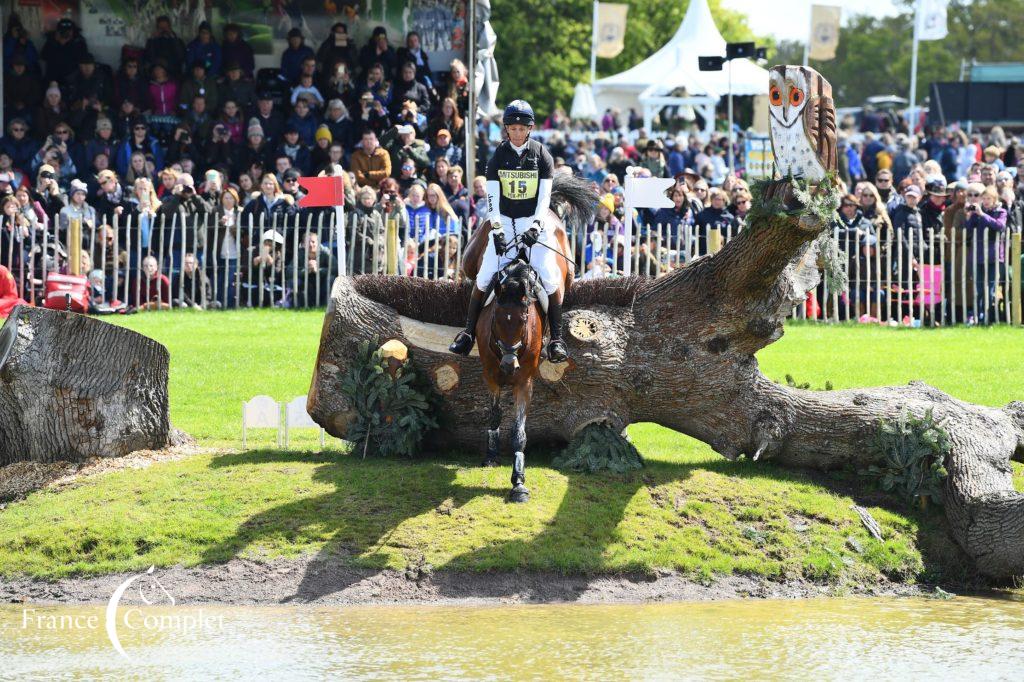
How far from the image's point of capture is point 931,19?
3938 cm

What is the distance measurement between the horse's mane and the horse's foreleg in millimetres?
1262

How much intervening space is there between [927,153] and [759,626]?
79.5ft

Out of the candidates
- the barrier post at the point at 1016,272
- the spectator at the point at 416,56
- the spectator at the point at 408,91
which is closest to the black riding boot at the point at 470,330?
the barrier post at the point at 1016,272

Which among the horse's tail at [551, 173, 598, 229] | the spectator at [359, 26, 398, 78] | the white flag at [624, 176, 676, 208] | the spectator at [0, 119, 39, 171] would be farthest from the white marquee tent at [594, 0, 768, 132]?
the horse's tail at [551, 173, 598, 229]

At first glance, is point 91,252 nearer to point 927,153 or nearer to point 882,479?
point 882,479

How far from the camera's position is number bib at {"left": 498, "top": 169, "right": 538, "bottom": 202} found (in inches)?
458

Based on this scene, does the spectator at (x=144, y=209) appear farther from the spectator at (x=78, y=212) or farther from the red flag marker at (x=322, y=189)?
the red flag marker at (x=322, y=189)

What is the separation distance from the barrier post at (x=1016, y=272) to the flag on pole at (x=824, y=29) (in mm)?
18154

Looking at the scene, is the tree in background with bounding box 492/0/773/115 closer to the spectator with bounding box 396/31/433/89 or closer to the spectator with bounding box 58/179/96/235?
the spectator with bounding box 396/31/433/89

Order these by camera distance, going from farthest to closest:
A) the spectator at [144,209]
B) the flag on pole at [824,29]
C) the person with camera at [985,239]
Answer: the flag on pole at [824,29]
the spectator at [144,209]
the person with camera at [985,239]

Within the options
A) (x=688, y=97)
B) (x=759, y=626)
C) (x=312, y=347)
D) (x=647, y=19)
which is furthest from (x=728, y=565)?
(x=647, y=19)

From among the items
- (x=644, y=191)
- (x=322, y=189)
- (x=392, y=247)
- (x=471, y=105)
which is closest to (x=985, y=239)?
(x=644, y=191)

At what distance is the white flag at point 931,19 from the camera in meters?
39.2

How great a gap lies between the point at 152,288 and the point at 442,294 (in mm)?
10098
